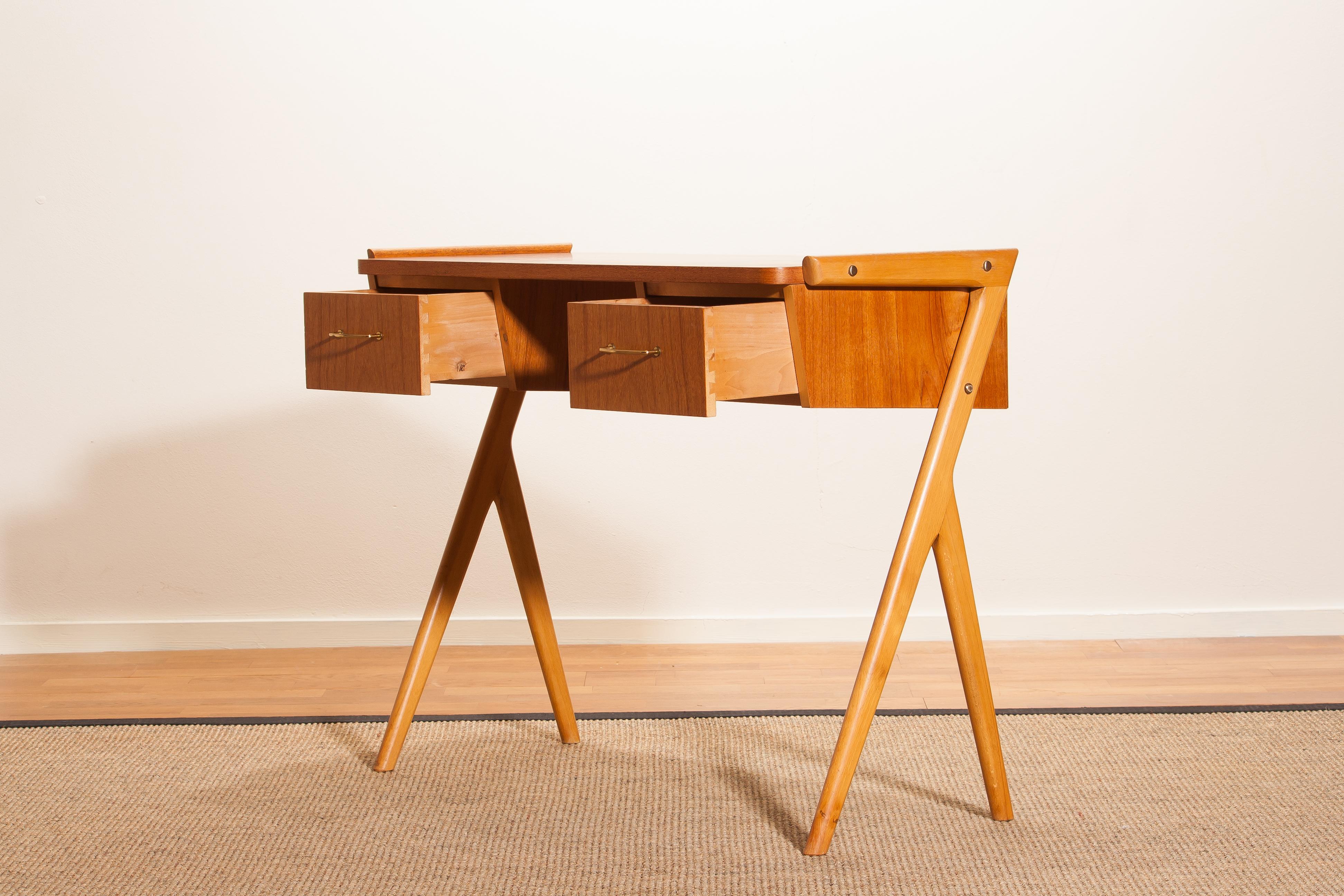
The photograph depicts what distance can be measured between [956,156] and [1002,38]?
27cm

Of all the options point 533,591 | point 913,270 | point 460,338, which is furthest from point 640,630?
point 913,270

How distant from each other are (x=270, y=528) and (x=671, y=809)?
4.65ft

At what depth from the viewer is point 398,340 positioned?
1.72 m

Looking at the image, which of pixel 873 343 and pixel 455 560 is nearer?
pixel 873 343

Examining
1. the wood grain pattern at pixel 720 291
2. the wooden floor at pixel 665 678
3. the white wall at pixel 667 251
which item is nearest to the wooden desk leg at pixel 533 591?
the wooden floor at pixel 665 678

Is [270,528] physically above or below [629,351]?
below

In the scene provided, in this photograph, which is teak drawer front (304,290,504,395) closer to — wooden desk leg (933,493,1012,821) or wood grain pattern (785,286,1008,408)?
wood grain pattern (785,286,1008,408)

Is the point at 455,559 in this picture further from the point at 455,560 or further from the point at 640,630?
the point at 640,630

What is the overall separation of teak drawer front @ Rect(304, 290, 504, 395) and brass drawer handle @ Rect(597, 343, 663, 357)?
0.30 meters

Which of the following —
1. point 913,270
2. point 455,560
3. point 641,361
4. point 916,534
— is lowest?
point 455,560

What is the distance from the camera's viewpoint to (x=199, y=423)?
9.39 ft

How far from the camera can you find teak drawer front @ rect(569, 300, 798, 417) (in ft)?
4.82

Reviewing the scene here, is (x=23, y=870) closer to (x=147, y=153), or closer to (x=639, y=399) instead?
(x=639, y=399)

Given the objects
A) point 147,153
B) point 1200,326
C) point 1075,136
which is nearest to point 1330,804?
point 1200,326
